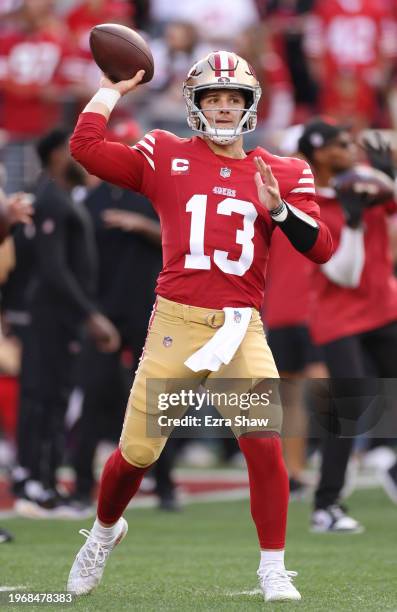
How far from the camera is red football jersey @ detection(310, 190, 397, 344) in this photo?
6961 mm

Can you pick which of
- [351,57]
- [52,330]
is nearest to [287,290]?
[52,330]

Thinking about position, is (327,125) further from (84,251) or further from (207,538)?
(207,538)

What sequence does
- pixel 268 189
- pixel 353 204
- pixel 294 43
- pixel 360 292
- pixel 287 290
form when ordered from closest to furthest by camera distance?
pixel 268 189 → pixel 353 204 → pixel 360 292 → pixel 287 290 → pixel 294 43

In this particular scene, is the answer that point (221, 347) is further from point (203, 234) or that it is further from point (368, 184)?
point (368, 184)

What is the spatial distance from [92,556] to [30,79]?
308 inches

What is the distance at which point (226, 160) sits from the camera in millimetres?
4879

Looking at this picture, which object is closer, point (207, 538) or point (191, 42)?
A: point (207, 538)

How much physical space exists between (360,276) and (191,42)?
246 inches

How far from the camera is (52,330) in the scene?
8.04 m

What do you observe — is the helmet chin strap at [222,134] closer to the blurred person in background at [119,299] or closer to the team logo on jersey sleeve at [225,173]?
the team logo on jersey sleeve at [225,173]

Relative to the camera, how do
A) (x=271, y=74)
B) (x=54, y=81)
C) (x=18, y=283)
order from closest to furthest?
(x=18, y=283), (x=54, y=81), (x=271, y=74)

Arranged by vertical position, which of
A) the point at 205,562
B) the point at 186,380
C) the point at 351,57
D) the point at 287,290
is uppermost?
the point at 351,57

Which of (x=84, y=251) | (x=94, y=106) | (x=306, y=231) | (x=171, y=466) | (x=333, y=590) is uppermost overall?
(x=94, y=106)

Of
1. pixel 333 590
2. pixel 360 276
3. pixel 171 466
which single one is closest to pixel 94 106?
pixel 333 590
